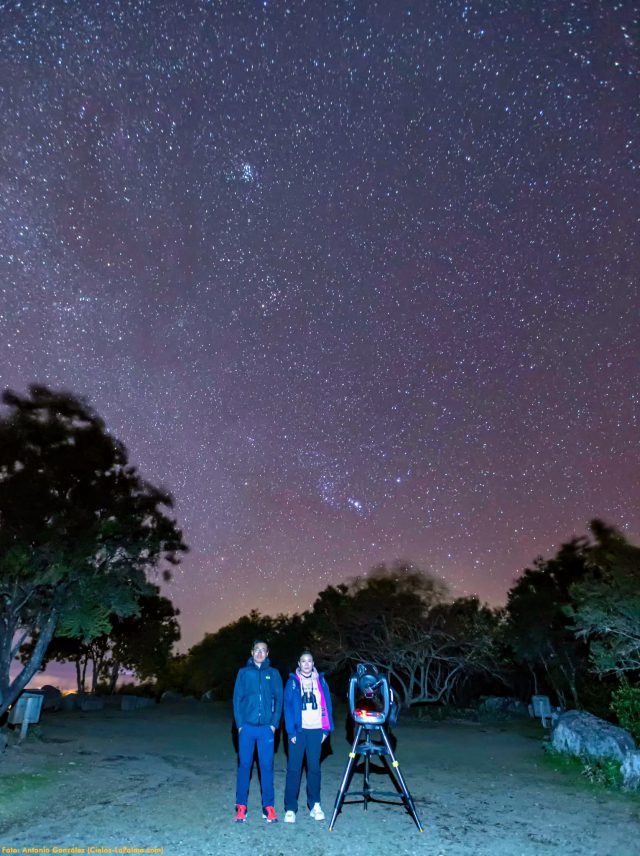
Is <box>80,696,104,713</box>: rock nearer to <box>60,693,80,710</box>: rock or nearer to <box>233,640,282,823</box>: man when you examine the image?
<box>60,693,80,710</box>: rock

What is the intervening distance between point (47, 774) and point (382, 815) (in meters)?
6.19

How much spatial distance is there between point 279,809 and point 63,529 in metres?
9.80

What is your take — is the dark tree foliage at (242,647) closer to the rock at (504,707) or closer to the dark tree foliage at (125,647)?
the dark tree foliage at (125,647)

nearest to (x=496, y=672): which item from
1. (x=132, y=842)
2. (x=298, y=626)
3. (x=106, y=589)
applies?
(x=298, y=626)

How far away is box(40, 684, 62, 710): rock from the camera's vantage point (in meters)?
26.5

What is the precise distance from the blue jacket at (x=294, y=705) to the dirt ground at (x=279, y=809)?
100 centimetres

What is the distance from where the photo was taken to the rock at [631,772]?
8.48 m

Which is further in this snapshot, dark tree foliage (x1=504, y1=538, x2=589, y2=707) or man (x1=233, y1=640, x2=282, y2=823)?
dark tree foliage (x1=504, y1=538, x2=589, y2=707)

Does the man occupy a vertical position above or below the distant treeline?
below

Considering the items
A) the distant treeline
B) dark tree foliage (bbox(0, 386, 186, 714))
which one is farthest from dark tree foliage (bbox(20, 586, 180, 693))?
dark tree foliage (bbox(0, 386, 186, 714))

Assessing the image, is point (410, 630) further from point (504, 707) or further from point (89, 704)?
point (89, 704)

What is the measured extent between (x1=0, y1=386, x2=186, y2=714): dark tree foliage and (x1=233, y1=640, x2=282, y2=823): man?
8701mm

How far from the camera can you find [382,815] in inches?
273

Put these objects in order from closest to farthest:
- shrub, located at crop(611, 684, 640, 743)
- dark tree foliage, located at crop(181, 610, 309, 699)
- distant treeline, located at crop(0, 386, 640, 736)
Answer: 1. shrub, located at crop(611, 684, 640, 743)
2. distant treeline, located at crop(0, 386, 640, 736)
3. dark tree foliage, located at crop(181, 610, 309, 699)
